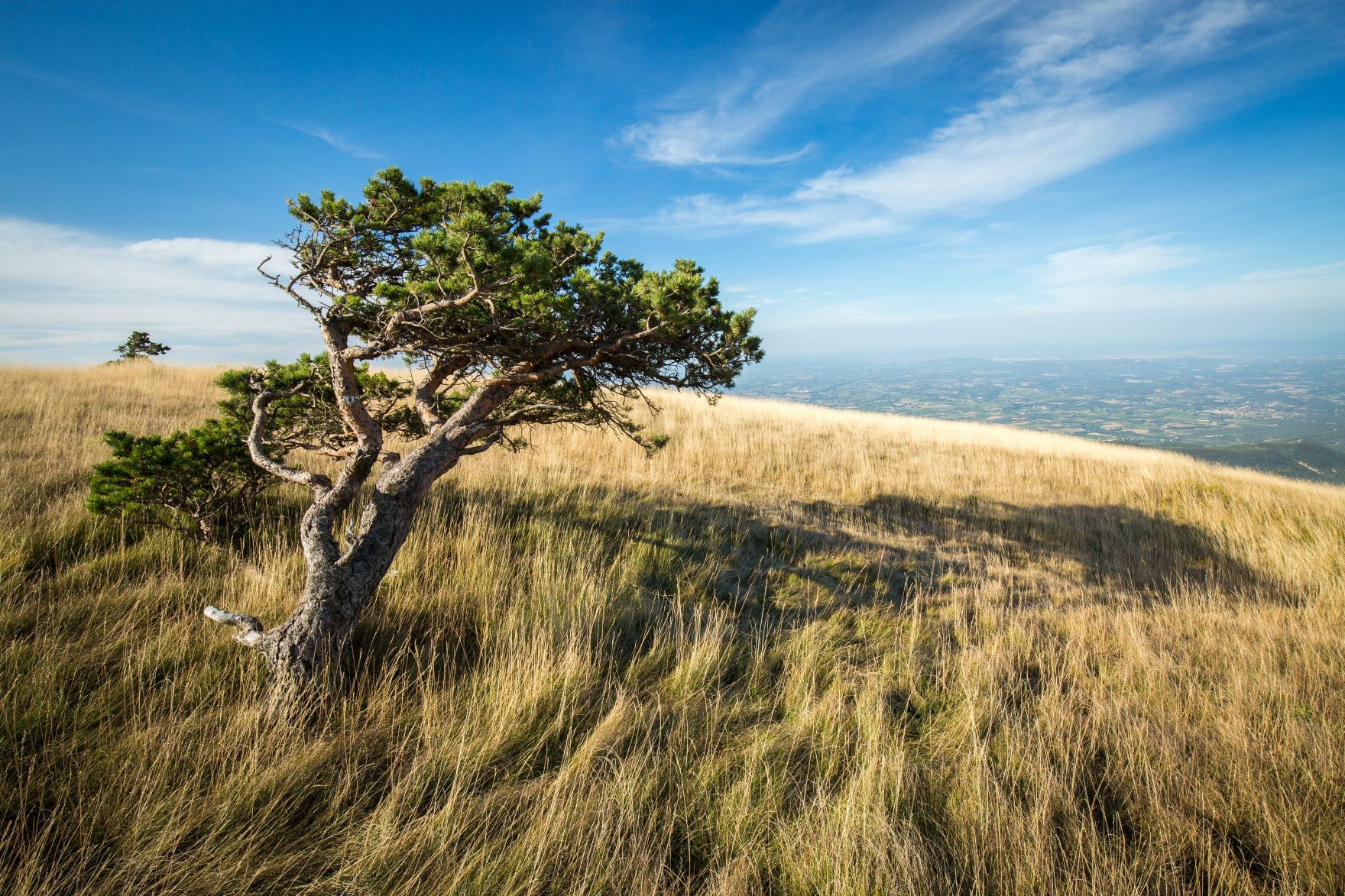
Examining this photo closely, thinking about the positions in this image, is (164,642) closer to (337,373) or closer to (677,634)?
(337,373)

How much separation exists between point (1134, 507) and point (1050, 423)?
7567 centimetres

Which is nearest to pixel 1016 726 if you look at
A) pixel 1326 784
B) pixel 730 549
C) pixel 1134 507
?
pixel 1326 784

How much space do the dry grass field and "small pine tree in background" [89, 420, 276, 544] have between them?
1.10ft

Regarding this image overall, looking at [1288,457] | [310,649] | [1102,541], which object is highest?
[310,649]

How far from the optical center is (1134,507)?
35.8 ft

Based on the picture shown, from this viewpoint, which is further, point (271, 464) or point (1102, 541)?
point (1102, 541)

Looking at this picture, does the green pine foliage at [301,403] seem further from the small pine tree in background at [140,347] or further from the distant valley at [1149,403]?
the distant valley at [1149,403]

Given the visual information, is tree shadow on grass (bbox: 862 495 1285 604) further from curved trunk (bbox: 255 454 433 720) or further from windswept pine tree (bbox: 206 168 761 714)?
curved trunk (bbox: 255 454 433 720)

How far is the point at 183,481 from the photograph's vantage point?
418cm

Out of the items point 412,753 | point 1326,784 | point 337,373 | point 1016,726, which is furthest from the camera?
point 337,373

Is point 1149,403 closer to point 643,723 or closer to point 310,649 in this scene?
point 643,723

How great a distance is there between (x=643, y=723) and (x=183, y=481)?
448cm

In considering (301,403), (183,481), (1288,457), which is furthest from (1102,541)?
(1288,457)

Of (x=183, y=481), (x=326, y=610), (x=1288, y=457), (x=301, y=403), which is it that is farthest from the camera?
(x=1288, y=457)
